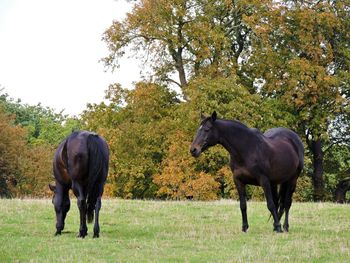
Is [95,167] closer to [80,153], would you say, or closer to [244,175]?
[80,153]

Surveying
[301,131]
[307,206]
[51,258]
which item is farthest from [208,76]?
[51,258]

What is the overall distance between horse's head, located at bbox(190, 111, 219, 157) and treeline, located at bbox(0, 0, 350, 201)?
2030 cm

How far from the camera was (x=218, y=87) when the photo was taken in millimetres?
34750

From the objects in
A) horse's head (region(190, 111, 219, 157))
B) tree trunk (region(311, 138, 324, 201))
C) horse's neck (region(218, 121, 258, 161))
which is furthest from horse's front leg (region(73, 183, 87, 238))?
tree trunk (region(311, 138, 324, 201))

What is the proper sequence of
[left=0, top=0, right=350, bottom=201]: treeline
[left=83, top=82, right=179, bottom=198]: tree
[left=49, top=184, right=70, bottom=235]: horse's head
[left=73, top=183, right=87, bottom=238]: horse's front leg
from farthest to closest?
1. [left=83, top=82, right=179, bottom=198]: tree
2. [left=0, top=0, right=350, bottom=201]: treeline
3. [left=49, top=184, right=70, bottom=235]: horse's head
4. [left=73, top=183, right=87, bottom=238]: horse's front leg

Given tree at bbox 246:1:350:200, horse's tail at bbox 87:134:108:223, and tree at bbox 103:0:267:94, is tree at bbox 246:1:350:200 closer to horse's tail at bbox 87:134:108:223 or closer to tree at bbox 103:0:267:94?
tree at bbox 103:0:267:94

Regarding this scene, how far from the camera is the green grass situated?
10.0 m

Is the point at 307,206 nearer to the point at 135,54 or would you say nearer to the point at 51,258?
the point at 51,258

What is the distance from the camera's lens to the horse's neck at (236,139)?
44.4ft

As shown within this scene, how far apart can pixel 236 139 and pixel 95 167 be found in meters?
3.04

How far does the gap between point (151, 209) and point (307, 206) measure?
4.93 m

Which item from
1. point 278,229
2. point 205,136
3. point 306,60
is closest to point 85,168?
point 205,136

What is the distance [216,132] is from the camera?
44.6ft

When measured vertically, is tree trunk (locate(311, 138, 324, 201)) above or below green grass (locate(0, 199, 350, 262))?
above
